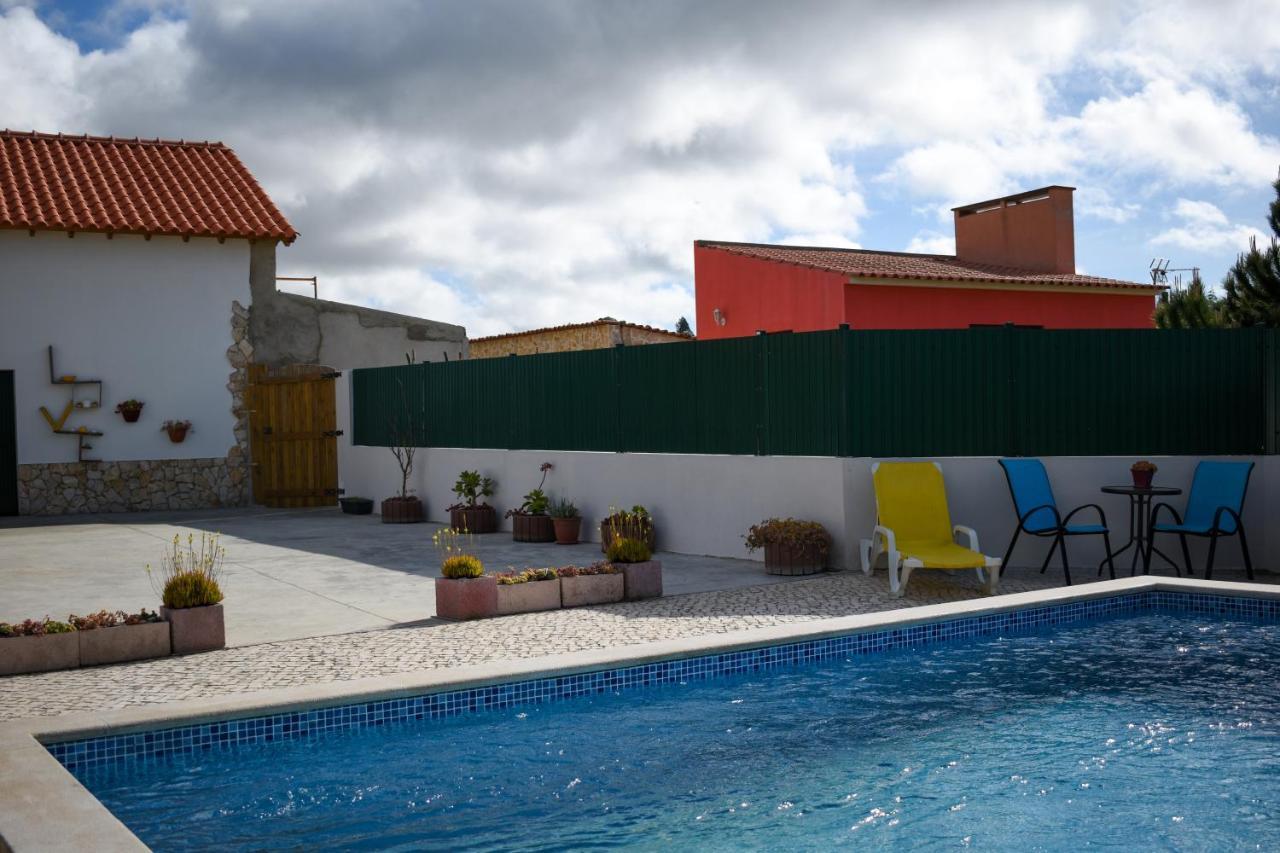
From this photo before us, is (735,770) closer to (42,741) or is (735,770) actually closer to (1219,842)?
(1219,842)

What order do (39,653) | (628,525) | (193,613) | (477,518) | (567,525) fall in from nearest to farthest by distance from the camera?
(39,653)
(193,613)
(628,525)
(567,525)
(477,518)

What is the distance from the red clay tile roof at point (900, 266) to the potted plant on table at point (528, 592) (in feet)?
43.3

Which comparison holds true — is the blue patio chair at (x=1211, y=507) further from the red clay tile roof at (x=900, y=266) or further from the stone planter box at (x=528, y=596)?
the red clay tile roof at (x=900, y=266)

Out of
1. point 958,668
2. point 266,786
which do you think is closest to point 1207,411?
point 958,668

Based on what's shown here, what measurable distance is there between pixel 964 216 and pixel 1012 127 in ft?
51.0

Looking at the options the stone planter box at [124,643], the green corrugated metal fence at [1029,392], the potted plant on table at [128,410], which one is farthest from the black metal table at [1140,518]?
the potted plant on table at [128,410]

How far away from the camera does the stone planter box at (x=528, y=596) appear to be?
27.1 feet

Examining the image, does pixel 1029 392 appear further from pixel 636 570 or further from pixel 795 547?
pixel 636 570

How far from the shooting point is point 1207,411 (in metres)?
10.3

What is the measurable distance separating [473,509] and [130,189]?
32.0 ft

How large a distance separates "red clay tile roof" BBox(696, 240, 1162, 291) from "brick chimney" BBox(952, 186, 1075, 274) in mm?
493

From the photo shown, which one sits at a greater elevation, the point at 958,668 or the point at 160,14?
the point at 160,14

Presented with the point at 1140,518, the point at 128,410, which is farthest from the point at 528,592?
the point at 128,410

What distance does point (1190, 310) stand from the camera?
2761cm
